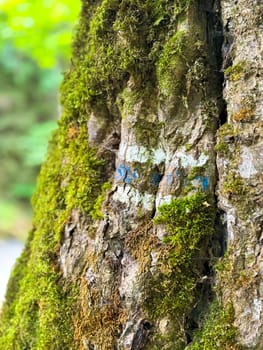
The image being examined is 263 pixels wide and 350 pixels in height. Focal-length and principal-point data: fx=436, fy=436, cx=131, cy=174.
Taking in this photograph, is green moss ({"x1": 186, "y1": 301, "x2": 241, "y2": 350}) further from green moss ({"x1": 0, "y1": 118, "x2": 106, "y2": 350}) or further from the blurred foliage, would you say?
the blurred foliage

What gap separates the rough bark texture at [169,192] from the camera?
130 cm

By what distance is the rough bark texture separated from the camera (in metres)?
1.30

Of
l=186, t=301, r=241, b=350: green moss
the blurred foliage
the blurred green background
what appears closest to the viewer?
l=186, t=301, r=241, b=350: green moss

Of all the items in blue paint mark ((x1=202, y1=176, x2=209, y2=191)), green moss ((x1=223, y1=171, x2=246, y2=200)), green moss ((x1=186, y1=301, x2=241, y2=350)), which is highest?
blue paint mark ((x1=202, y1=176, x2=209, y2=191))

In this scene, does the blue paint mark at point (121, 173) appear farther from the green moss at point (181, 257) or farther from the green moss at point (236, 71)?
the green moss at point (236, 71)

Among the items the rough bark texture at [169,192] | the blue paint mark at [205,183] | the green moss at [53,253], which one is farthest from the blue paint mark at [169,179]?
the green moss at [53,253]

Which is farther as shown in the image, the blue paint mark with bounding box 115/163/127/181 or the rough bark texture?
the blue paint mark with bounding box 115/163/127/181

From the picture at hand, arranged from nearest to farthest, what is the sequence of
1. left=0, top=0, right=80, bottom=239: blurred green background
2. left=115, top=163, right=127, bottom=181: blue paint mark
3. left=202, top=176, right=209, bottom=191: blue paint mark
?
left=202, top=176, right=209, bottom=191: blue paint mark → left=115, top=163, right=127, bottom=181: blue paint mark → left=0, top=0, right=80, bottom=239: blurred green background

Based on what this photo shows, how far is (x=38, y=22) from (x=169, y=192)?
4233 mm

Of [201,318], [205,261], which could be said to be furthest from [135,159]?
[201,318]

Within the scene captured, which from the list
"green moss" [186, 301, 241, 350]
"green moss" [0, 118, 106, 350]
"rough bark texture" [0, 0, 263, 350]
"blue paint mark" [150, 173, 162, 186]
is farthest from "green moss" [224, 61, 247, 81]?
"green moss" [186, 301, 241, 350]

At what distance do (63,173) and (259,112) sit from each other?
85cm

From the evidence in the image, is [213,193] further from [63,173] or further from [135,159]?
[63,173]

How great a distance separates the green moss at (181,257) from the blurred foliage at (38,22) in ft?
12.5
